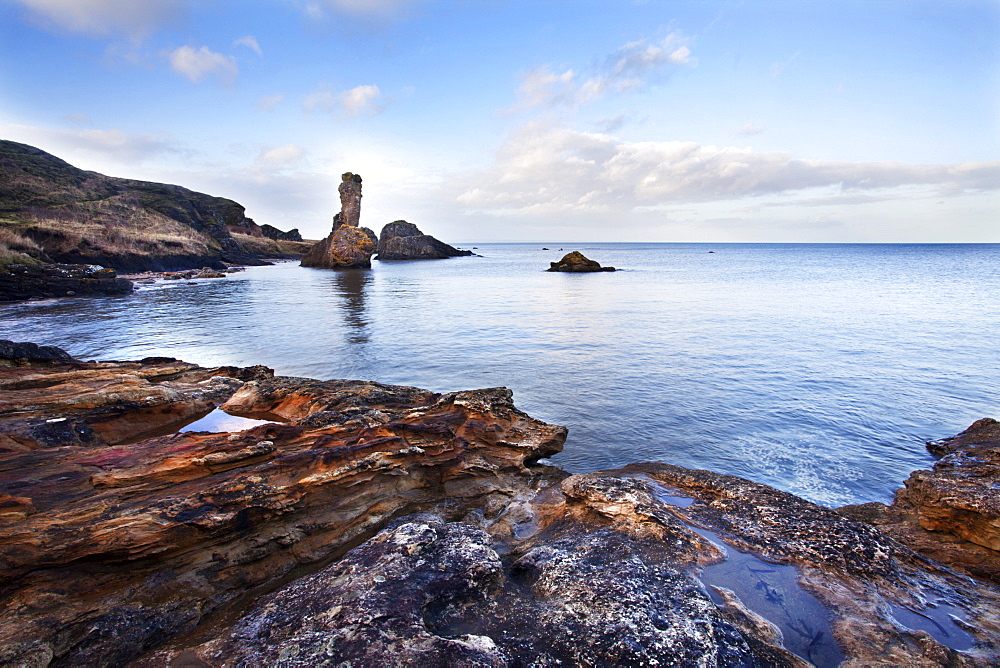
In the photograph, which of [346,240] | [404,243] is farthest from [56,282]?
[404,243]

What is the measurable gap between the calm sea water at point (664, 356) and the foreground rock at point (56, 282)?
5.47 ft

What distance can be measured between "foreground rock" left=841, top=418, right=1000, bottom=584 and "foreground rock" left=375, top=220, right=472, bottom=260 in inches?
4234

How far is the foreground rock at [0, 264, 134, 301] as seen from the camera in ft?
105

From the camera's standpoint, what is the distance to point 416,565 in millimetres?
4879

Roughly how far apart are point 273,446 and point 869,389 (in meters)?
Result: 17.8

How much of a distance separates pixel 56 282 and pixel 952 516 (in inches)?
1994

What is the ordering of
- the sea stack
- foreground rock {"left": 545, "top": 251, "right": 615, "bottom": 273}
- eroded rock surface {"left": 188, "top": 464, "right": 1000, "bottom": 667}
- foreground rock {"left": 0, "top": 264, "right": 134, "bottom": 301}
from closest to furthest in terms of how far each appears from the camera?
eroded rock surface {"left": 188, "top": 464, "right": 1000, "bottom": 667}, foreground rock {"left": 0, "top": 264, "right": 134, "bottom": 301}, foreground rock {"left": 545, "top": 251, "right": 615, "bottom": 273}, the sea stack

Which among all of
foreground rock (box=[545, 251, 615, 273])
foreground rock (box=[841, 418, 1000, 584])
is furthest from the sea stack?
foreground rock (box=[841, 418, 1000, 584])

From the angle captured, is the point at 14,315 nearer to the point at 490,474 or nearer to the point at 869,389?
the point at 490,474

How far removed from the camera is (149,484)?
5953mm

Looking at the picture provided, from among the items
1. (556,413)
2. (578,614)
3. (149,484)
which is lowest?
(556,413)

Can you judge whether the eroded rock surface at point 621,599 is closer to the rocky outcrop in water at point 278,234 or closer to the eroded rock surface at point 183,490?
the eroded rock surface at point 183,490

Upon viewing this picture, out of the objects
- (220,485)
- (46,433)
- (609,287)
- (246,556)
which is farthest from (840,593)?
(609,287)

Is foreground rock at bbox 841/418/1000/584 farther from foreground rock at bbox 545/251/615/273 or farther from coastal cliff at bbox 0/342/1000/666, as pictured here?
foreground rock at bbox 545/251/615/273
